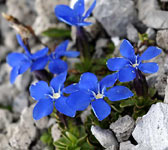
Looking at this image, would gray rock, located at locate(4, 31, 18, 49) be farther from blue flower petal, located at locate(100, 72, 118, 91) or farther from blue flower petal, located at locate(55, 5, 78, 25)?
blue flower petal, located at locate(100, 72, 118, 91)

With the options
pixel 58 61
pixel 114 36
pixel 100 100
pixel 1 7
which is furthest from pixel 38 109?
pixel 1 7

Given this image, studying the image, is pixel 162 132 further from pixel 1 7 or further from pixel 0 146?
pixel 1 7

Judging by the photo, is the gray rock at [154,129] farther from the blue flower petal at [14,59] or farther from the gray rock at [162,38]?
the blue flower petal at [14,59]

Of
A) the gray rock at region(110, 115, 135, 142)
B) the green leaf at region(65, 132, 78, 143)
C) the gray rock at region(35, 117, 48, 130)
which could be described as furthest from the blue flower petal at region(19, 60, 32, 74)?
the gray rock at region(110, 115, 135, 142)

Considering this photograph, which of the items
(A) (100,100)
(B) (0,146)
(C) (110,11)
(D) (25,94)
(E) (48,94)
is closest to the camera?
(A) (100,100)

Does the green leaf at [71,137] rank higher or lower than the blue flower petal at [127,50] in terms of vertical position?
lower

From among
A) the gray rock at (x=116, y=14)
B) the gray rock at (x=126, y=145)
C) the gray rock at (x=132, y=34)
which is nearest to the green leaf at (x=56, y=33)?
the gray rock at (x=116, y=14)

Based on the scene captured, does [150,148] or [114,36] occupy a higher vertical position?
[114,36]
